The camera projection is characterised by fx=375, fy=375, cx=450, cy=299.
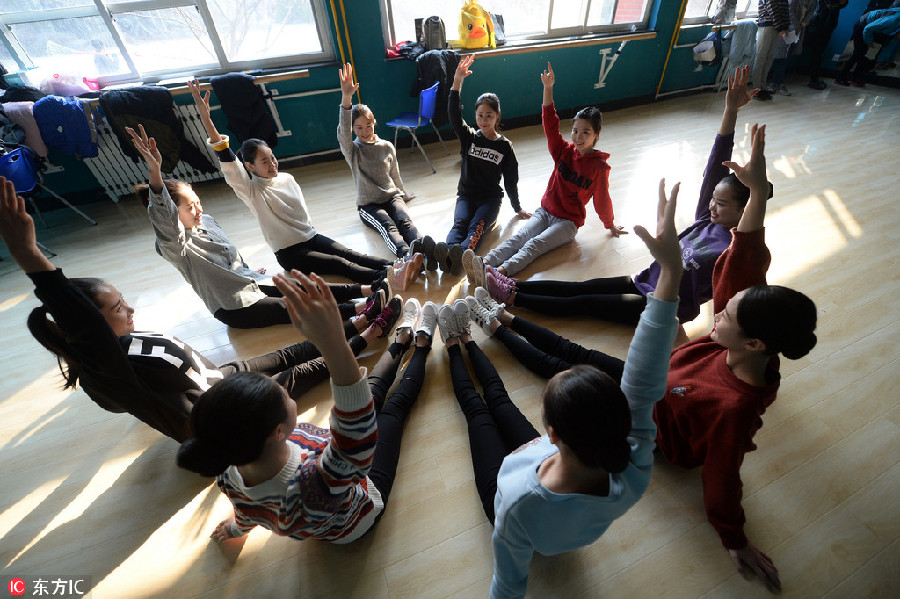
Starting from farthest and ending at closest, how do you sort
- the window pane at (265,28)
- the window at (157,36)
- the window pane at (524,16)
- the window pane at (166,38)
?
the window pane at (524,16), the window pane at (265,28), the window pane at (166,38), the window at (157,36)

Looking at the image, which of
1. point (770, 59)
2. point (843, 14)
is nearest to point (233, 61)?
point (770, 59)

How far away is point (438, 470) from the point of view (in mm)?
1418

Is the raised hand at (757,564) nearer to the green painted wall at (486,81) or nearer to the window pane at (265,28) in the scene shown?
the green painted wall at (486,81)

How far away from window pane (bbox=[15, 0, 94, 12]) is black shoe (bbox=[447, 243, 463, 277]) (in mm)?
3740

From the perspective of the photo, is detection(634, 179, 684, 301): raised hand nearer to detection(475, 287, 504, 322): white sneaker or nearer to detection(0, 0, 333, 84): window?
detection(475, 287, 504, 322): white sneaker

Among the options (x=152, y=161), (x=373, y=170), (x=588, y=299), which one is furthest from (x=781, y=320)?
(x=373, y=170)

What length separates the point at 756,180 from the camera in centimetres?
108

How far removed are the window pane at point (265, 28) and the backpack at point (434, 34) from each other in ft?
3.41

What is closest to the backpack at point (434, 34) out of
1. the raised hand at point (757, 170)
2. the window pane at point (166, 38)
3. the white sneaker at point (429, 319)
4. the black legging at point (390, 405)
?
the window pane at point (166, 38)

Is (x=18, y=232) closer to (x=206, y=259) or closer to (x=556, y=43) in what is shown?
(x=206, y=259)

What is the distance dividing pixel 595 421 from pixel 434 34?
4.20 m

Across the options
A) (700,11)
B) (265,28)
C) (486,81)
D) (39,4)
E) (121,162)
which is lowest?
(121,162)

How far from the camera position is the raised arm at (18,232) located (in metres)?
0.90

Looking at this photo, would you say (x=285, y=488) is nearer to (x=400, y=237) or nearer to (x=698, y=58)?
(x=400, y=237)
